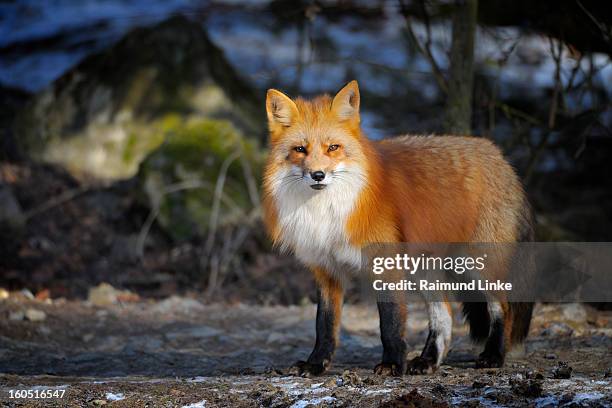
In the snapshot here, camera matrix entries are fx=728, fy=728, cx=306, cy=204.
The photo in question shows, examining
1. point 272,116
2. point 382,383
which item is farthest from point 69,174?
point 382,383

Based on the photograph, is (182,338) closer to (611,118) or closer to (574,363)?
(574,363)

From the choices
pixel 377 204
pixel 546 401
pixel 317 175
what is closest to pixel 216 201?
pixel 377 204

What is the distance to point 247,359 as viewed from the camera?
5.94m

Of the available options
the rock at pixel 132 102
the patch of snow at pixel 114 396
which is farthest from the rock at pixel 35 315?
the rock at pixel 132 102

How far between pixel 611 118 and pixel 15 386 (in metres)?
10.6

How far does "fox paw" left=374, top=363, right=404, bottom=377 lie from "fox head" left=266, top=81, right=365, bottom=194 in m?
1.18

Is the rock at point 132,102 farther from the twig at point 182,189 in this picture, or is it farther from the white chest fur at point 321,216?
the white chest fur at point 321,216

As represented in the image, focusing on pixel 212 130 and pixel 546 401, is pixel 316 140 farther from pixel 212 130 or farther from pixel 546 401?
pixel 212 130

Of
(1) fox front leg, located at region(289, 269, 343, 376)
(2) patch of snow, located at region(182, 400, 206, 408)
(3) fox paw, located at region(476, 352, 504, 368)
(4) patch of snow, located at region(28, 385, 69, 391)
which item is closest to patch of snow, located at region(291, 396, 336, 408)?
(2) patch of snow, located at region(182, 400, 206, 408)

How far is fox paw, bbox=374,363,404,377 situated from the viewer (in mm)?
4633

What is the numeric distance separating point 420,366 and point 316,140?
1686mm

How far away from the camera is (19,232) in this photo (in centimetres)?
968

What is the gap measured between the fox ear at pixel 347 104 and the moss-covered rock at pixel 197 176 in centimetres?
449

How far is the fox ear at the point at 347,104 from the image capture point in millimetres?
4809
